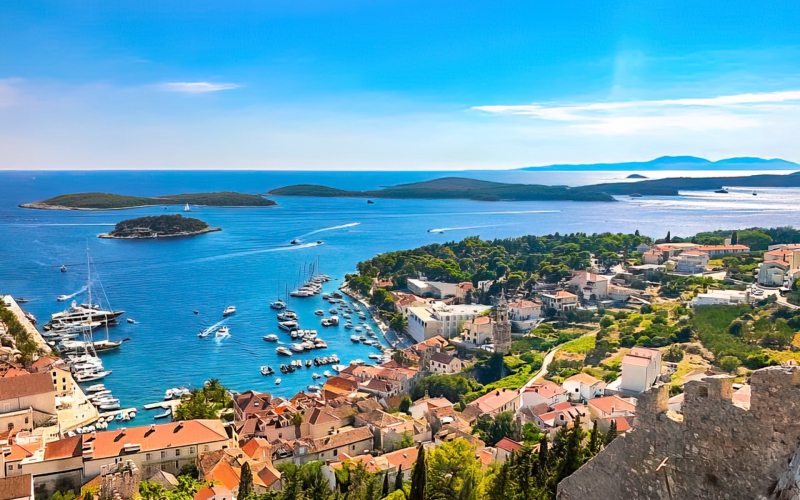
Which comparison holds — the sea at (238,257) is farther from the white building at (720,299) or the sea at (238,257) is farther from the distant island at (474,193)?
the white building at (720,299)

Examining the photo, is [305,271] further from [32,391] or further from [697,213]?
[697,213]

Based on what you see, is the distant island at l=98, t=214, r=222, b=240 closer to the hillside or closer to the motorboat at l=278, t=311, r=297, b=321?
the motorboat at l=278, t=311, r=297, b=321

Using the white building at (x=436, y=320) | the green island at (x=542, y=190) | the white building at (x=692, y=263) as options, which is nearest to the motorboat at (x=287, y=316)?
the white building at (x=436, y=320)

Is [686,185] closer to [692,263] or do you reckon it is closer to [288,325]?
[692,263]

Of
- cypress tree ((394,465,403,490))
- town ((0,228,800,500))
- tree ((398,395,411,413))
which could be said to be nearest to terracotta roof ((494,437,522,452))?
town ((0,228,800,500))

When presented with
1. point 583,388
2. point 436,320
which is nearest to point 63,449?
point 583,388

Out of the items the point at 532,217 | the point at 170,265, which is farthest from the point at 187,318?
the point at 532,217
